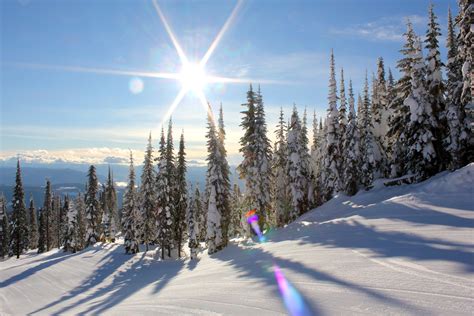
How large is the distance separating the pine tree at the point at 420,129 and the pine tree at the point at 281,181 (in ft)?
56.5

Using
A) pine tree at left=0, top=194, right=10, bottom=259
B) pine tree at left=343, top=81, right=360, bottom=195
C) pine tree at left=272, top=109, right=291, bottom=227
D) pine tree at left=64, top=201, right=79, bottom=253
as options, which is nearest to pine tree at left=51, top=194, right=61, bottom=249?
pine tree at left=0, top=194, right=10, bottom=259

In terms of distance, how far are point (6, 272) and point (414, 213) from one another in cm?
4391

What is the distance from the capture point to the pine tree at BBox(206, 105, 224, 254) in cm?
3722

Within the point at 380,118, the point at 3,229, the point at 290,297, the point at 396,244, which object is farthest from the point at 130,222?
the point at 3,229

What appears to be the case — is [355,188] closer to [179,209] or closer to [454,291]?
[179,209]

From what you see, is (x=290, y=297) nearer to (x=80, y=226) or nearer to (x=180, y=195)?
(x=180, y=195)

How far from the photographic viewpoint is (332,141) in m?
40.8

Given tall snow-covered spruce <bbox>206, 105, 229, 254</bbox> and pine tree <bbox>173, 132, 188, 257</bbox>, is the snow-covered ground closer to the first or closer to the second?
tall snow-covered spruce <bbox>206, 105, 229, 254</bbox>

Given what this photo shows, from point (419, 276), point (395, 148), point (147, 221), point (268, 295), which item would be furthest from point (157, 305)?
point (147, 221)

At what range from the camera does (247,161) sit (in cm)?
3828

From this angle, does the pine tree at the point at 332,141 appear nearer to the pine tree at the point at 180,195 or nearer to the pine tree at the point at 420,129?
the pine tree at the point at 420,129

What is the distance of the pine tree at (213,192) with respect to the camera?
1465 inches

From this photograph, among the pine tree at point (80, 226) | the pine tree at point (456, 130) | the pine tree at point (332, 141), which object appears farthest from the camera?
the pine tree at point (80, 226)

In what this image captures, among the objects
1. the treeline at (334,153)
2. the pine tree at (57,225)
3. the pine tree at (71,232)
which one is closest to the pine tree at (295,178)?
the treeline at (334,153)
